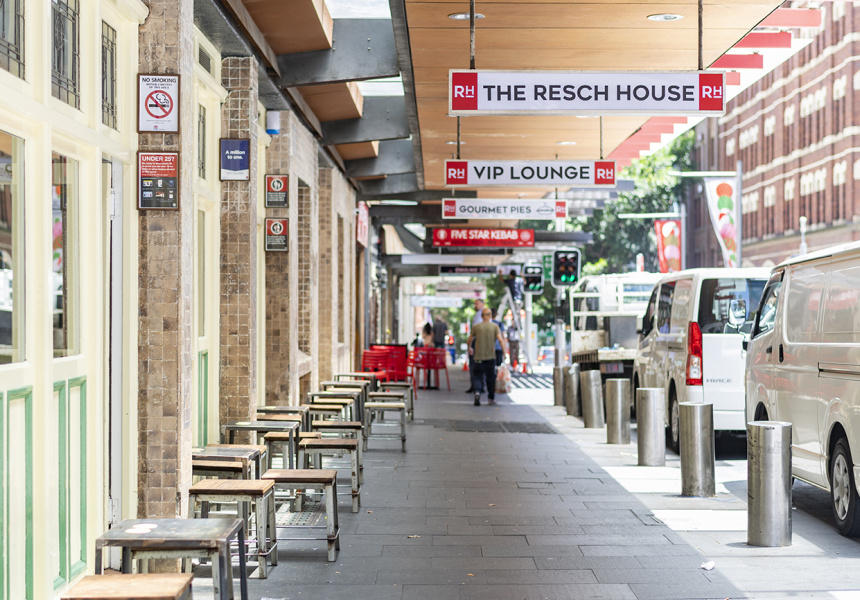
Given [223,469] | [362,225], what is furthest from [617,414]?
[362,225]

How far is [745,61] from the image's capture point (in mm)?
11633

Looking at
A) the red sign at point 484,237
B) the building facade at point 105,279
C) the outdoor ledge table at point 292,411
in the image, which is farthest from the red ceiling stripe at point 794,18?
the red sign at point 484,237

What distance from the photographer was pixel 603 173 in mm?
13023

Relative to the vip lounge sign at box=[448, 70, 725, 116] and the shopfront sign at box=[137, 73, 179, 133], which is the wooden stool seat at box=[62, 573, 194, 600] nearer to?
the shopfront sign at box=[137, 73, 179, 133]

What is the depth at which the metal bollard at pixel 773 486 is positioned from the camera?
24.6 feet

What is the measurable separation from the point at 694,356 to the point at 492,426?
16.3 feet

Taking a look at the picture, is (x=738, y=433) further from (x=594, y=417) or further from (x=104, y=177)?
(x=104, y=177)

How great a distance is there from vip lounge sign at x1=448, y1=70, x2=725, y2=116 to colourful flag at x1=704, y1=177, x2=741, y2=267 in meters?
14.4

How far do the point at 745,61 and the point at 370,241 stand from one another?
14636 millimetres

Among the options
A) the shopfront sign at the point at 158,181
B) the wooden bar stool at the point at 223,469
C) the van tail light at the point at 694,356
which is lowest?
the wooden bar stool at the point at 223,469

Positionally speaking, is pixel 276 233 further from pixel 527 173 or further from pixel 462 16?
pixel 462 16

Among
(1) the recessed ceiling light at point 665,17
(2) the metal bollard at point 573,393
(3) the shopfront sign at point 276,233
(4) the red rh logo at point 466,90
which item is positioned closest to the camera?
(4) the red rh logo at point 466,90

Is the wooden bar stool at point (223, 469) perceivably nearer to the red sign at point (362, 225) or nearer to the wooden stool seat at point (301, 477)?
the wooden stool seat at point (301, 477)

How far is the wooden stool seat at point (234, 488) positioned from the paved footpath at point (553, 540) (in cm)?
58
